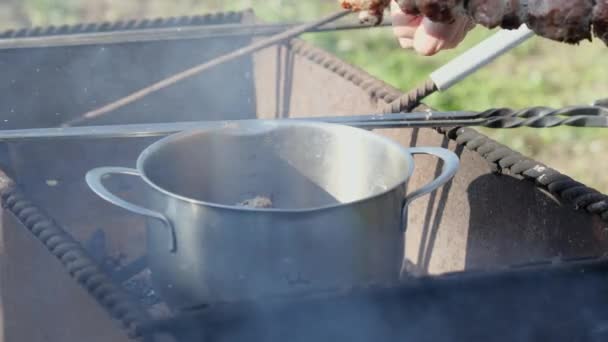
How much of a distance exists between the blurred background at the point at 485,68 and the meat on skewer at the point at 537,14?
2.99m

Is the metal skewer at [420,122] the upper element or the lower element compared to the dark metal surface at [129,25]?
lower

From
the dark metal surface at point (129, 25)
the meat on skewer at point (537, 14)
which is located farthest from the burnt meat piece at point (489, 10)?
the dark metal surface at point (129, 25)

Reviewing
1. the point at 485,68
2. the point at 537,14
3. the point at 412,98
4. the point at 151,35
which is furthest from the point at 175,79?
the point at 485,68

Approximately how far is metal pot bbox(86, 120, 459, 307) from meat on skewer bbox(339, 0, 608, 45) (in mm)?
359

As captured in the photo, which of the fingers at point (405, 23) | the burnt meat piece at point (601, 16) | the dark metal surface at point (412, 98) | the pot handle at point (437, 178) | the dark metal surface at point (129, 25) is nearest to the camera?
the burnt meat piece at point (601, 16)

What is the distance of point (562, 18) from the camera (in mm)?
1400

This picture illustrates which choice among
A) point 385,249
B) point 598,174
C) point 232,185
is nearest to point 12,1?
point 598,174

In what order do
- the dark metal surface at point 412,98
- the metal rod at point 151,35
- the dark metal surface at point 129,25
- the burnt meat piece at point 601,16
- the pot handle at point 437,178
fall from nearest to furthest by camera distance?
the burnt meat piece at point 601,16
the pot handle at point 437,178
the dark metal surface at point 412,98
the metal rod at point 151,35
the dark metal surface at point 129,25

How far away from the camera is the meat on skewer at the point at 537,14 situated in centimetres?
138

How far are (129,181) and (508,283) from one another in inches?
55.7

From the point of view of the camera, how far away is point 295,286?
5.39 feet

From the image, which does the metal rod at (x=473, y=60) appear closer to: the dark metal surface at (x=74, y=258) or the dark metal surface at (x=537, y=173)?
the dark metal surface at (x=537, y=173)

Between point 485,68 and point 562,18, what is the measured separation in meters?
4.13

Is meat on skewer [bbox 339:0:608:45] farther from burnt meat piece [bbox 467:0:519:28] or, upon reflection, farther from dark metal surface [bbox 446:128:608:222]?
dark metal surface [bbox 446:128:608:222]
